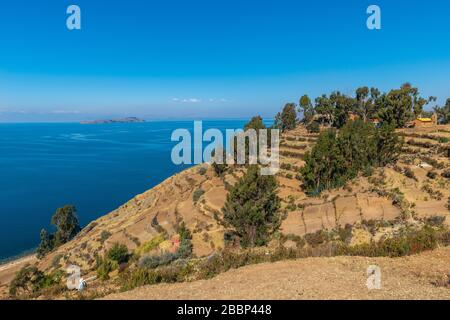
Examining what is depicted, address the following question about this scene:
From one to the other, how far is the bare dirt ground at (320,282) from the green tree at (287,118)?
249 ft

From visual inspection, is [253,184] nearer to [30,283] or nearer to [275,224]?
[275,224]

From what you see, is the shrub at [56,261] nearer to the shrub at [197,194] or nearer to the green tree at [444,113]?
the shrub at [197,194]

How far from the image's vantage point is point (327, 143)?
120 ft

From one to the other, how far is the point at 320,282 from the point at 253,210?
14499 millimetres

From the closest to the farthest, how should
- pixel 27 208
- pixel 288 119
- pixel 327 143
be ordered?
pixel 327 143
pixel 27 208
pixel 288 119

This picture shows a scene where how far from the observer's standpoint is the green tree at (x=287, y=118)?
87125mm

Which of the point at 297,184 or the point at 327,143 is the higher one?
the point at 327,143

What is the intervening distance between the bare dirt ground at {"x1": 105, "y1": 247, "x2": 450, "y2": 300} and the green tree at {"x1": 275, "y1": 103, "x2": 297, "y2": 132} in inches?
2989

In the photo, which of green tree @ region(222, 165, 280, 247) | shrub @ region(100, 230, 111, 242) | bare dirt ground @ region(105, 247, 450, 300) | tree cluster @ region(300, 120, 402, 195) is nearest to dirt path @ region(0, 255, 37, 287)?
shrub @ region(100, 230, 111, 242)

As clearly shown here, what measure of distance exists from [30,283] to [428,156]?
162 ft

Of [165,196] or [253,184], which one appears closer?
[253,184]
